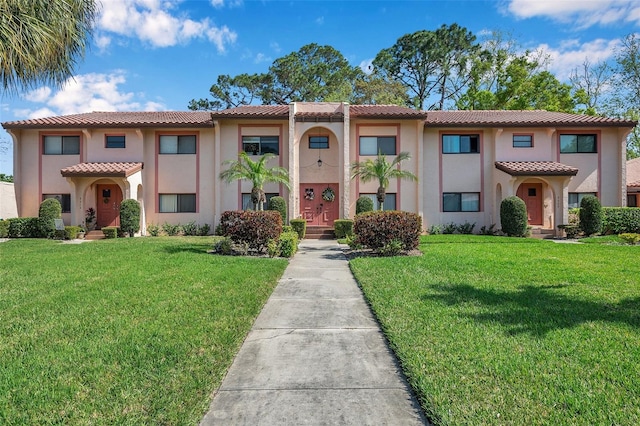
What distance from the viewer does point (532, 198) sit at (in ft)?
64.8

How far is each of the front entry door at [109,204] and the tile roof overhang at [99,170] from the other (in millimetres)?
1570

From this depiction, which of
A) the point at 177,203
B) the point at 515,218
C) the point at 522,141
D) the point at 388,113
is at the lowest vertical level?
the point at 515,218

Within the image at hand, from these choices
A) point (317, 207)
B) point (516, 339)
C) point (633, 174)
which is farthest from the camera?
point (633, 174)

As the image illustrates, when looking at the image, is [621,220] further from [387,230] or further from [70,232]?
[70,232]

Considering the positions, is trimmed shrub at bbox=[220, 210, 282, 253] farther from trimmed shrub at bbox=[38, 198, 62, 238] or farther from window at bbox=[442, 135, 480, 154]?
window at bbox=[442, 135, 480, 154]

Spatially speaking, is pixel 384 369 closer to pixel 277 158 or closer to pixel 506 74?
pixel 277 158

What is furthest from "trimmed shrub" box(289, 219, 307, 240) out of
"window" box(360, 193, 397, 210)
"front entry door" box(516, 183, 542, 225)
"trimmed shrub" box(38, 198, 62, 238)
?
"front entry door" box(516, 183, 542, 225)

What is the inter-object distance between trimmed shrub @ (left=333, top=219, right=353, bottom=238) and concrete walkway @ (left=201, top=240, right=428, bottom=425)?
11057mm

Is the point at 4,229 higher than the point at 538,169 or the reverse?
the reverse

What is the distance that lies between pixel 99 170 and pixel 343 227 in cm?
1211

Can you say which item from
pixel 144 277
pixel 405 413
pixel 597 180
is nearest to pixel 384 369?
pixel 405 413

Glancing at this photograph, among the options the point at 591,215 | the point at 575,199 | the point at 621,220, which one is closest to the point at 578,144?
the point at 575,199

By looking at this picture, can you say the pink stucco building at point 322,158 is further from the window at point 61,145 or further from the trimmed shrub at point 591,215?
the trimmed shrub at point 591,215

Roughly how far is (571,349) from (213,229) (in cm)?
1736
